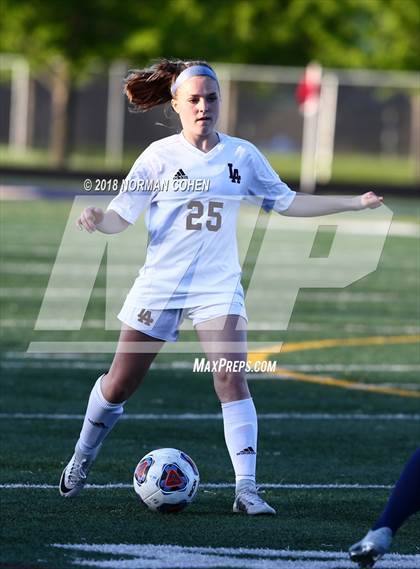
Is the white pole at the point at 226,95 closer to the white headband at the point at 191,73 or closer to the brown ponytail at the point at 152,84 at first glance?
the brown ponytail at the point at 152,84

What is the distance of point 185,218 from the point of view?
6.66 m

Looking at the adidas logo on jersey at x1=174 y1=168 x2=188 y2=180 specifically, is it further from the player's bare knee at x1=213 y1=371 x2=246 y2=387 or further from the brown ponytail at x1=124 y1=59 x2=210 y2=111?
Answer: the player's bare knee at x1=213 y1=371 x2=246 y2=387

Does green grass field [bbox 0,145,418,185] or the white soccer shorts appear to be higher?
the white soccer shorts

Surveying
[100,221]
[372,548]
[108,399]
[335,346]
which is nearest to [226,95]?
[335,346]

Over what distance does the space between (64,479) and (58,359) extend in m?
4.74

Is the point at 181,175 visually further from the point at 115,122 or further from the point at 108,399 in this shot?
the point at 115,122

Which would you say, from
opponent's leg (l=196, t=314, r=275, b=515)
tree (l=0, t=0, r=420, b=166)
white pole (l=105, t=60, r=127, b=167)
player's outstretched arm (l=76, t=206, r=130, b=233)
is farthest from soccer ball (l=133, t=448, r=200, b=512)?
tree (l=0, t=0, r=420, b=166)

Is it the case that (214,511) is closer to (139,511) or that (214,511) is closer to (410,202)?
(139,511)

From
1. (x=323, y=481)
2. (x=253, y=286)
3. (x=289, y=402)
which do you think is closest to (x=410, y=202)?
(x=253, y=286)

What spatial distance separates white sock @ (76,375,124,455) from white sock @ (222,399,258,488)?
54 cm

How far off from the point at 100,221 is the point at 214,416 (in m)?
2.97

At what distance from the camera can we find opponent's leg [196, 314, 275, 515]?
6.59 m

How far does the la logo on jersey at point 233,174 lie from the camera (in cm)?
669

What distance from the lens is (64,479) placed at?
22.2ft
